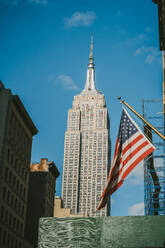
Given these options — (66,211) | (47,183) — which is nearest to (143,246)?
(47,183)

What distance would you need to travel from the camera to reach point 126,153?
19344 mm

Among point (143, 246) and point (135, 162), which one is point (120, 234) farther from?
point (135, 162)

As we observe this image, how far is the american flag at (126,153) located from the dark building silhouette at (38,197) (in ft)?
261

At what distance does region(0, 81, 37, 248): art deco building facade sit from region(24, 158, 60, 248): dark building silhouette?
2053 cm

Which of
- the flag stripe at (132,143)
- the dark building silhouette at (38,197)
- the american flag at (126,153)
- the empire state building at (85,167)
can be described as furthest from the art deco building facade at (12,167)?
the empire state building at (85,167)

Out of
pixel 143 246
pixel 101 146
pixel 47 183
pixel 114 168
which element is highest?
pixel 101 146

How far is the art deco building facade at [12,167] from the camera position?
213 feet

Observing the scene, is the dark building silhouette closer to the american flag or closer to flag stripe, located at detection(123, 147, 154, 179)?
the american flag

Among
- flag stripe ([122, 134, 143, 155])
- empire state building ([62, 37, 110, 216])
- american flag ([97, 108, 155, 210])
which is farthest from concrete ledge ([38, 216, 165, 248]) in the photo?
empire state building ([62, 37, 110, 216])

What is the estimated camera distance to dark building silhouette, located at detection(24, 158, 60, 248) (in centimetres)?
9712

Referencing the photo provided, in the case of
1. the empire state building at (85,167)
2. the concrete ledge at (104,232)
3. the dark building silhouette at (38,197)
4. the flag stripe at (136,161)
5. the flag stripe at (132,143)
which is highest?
the empire state building at (85,167)

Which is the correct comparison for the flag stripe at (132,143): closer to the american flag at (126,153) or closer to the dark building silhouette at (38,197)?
the american flag at (126,153)

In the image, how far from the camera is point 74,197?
603ft

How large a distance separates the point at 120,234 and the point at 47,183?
8596cm
